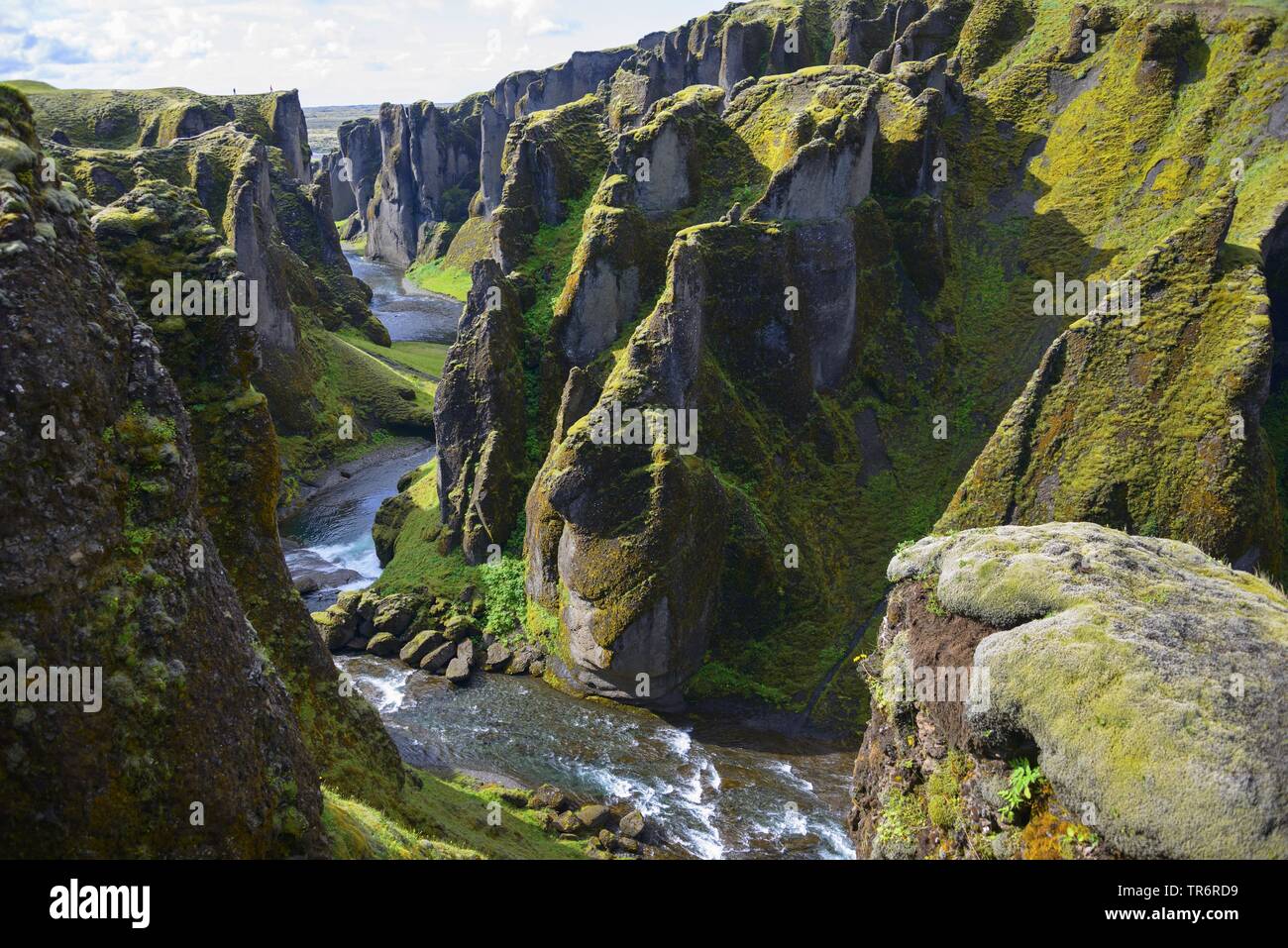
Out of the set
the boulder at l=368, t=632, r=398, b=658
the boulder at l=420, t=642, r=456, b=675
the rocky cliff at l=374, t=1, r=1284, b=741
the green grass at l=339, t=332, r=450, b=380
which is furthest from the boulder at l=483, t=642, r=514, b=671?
the green grass at l=339, t=332, r=450, b=380

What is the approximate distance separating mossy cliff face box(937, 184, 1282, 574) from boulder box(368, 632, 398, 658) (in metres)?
30.6

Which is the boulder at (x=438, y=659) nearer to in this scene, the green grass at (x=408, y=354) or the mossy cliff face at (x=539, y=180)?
the mossy cliff face at (x=539, y=180)

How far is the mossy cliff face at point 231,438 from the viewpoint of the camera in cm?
2064

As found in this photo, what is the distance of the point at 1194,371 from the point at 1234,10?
40433 millimetres

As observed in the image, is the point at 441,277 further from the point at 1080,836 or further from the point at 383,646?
the point at 1080,836

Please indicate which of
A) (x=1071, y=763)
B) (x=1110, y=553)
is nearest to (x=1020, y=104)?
(x=1110, y=553)

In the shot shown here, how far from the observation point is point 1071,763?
15219 millimetres

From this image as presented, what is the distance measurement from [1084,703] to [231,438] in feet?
64.4

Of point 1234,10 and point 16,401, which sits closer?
point 16,401

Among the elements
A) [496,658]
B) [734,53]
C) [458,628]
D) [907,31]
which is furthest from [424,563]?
[734,53]

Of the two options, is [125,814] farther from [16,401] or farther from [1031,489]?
[1031,489]

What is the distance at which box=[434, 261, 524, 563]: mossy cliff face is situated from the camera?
5259cm

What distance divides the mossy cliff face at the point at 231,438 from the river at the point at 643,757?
15.5 m

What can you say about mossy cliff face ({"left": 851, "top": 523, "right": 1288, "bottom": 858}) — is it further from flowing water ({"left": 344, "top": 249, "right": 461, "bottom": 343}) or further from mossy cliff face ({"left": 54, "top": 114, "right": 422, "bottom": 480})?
flowing water ({"left": 344, "top": 249, "right": 461, "bottom": 343})
